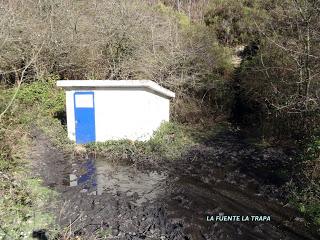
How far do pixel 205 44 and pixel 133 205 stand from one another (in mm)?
12072

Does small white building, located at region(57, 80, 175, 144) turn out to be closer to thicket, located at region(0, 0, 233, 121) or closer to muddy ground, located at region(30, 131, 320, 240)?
muddy ground, located at region(30, 131, 320, 240)

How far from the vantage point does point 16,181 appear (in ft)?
25.9

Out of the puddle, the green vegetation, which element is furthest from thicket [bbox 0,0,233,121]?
the green vegetation

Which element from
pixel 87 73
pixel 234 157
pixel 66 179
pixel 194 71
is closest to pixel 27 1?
pixel 87 73

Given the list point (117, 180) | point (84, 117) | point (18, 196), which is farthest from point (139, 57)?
point (18, 196)

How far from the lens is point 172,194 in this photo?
8391mm

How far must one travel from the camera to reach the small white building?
11.5 metres

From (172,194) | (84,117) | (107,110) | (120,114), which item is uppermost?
(107,110)

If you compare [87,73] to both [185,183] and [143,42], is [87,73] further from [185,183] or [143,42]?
[185,183]

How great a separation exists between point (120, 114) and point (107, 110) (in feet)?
1.46

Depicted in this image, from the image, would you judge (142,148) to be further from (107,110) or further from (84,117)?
(84,117)

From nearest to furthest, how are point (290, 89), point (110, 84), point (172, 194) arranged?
point (172, 194)
point (110, 84)
point (290, 89)

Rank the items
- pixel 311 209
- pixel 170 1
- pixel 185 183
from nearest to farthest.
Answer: pixel 311 209 < pixel 185 183 < pixel 170 1

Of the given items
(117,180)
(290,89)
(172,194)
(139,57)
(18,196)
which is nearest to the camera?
(18,196)
